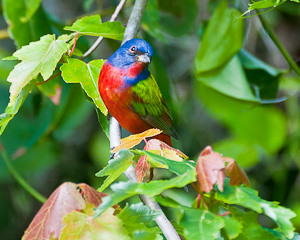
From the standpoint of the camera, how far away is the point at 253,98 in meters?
2.21

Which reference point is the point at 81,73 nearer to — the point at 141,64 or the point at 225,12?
the point at 141,64

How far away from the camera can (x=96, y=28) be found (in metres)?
1.55

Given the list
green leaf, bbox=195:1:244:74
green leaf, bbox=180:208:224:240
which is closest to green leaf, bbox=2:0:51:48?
green leaf, bbox=195:1:244:74

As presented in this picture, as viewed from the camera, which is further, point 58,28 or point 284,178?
point 284,178

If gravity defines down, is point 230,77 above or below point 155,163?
below

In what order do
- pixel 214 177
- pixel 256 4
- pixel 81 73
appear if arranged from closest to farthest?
pixel 214 177 → pixel 256 4 → pixel 81 73

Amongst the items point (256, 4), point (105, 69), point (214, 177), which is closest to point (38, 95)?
point (105, 69)

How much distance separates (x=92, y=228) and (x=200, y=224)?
0.74 ft

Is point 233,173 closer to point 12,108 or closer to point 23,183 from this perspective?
point 12,108

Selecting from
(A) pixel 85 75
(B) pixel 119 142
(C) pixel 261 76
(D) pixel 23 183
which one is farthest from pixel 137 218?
(C) pixel 261 76

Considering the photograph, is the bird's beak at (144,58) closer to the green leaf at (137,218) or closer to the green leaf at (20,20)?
the green leaf at (20,20)

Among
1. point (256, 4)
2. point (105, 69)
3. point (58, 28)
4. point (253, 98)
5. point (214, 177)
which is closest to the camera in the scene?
point (214, 177)

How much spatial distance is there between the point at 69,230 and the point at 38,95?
65.9 inches

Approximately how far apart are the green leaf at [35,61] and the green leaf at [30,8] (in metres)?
0.70
